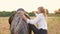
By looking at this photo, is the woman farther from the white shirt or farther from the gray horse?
the gray horse

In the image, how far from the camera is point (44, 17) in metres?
6.00

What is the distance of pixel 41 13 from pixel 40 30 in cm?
45

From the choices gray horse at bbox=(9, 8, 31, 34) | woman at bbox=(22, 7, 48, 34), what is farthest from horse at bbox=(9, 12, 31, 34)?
woman at bbox=(22, 7, 48, 34)

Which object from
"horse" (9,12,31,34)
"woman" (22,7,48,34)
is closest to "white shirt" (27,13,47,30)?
"woman" (22,7,48,34)

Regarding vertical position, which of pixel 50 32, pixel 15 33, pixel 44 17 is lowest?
pixel 50 32

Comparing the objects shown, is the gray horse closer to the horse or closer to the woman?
the horse

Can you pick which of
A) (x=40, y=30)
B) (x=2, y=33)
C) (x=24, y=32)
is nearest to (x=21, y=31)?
(x=24, y=32)

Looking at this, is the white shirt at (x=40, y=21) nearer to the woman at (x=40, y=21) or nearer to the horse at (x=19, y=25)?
the woman at (x=40, y=21)

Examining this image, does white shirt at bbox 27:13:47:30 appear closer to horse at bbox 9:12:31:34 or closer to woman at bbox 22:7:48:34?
woman at bbox 22:7:48:34

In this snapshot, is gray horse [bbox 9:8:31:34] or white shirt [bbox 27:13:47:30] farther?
white shirt [bbox 27:13:47:30]

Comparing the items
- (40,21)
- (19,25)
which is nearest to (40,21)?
(40,21)

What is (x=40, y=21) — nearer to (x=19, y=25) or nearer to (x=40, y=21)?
(x=40, y=21)

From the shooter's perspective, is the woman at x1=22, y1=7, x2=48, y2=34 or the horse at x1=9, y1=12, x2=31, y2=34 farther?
the woman at x1=22, y1=7, x2=48, y2=34

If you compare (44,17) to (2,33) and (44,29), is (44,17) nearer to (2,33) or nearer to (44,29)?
(44,29)
